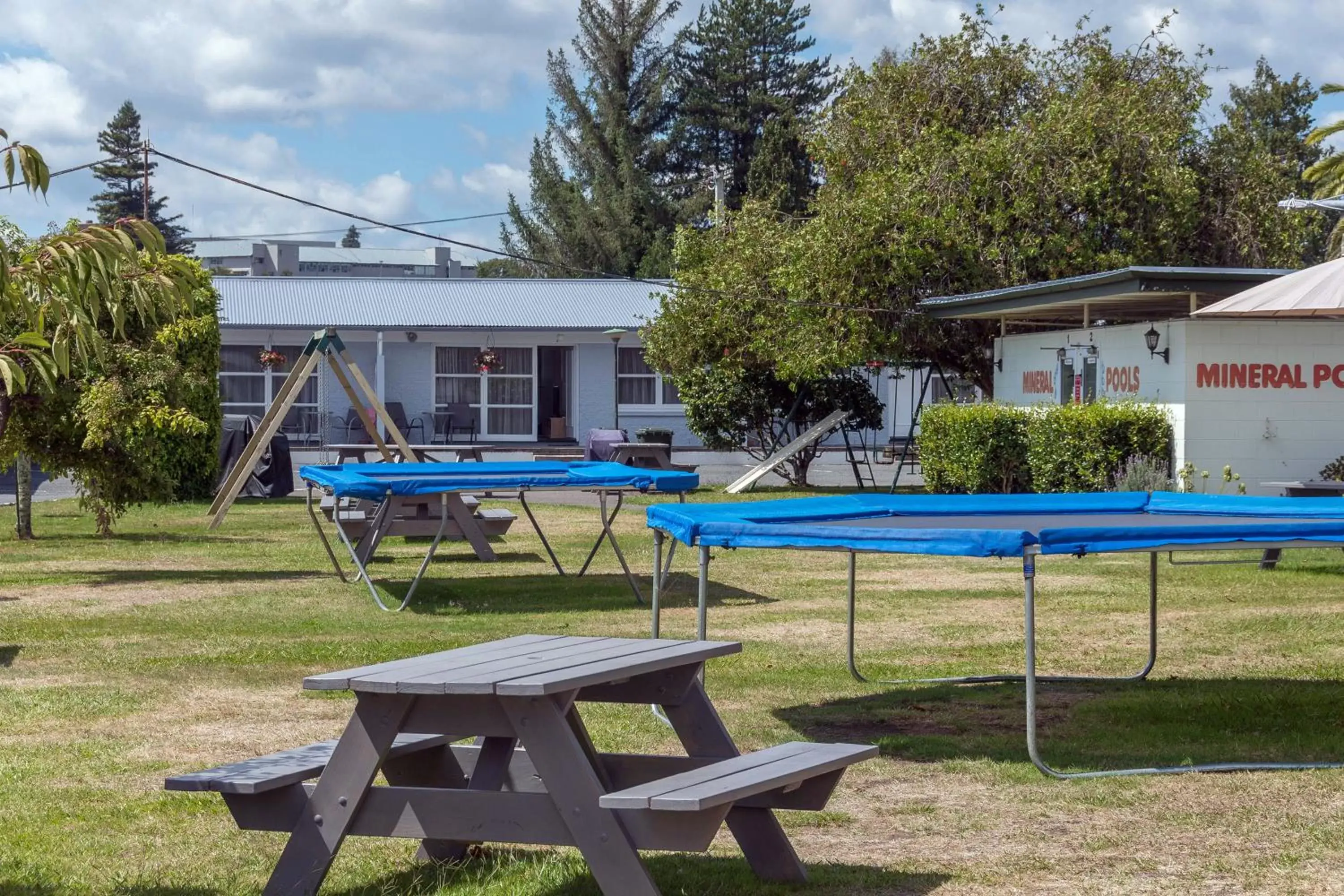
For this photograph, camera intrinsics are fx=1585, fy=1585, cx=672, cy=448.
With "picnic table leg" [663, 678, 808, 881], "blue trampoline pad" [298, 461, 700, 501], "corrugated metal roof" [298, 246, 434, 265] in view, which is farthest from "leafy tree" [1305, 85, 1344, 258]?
"corrugated metal roof" [298, 246, 434, 265]

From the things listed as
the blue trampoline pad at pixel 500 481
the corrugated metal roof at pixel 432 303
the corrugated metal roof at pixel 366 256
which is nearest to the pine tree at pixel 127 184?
the corrugated metal roof at pixel 366 256

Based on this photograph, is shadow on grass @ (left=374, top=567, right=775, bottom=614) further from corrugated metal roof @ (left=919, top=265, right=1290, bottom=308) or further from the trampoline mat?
corrugated metal roof @ (left=919, top=265, right=1290, bottom=308)

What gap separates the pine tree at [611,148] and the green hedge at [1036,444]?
3089cm

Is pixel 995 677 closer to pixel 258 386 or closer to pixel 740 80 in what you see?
pixel 258 386

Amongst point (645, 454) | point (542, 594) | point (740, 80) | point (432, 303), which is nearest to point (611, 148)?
point (740, 80)

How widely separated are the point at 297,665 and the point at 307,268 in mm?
65315

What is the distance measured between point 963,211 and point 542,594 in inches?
459

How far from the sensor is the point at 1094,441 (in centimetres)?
1697

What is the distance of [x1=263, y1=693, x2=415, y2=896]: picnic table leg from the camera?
3.97 m

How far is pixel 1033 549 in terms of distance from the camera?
5.41 metres

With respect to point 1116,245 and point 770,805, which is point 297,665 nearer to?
point 770,805

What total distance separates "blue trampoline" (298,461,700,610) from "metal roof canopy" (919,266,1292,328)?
7.07m

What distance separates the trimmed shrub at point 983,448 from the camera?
18.5 meters

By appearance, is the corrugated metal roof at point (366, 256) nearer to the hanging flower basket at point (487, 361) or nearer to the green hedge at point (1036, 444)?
the hanging flower basket at point (487, 361)
